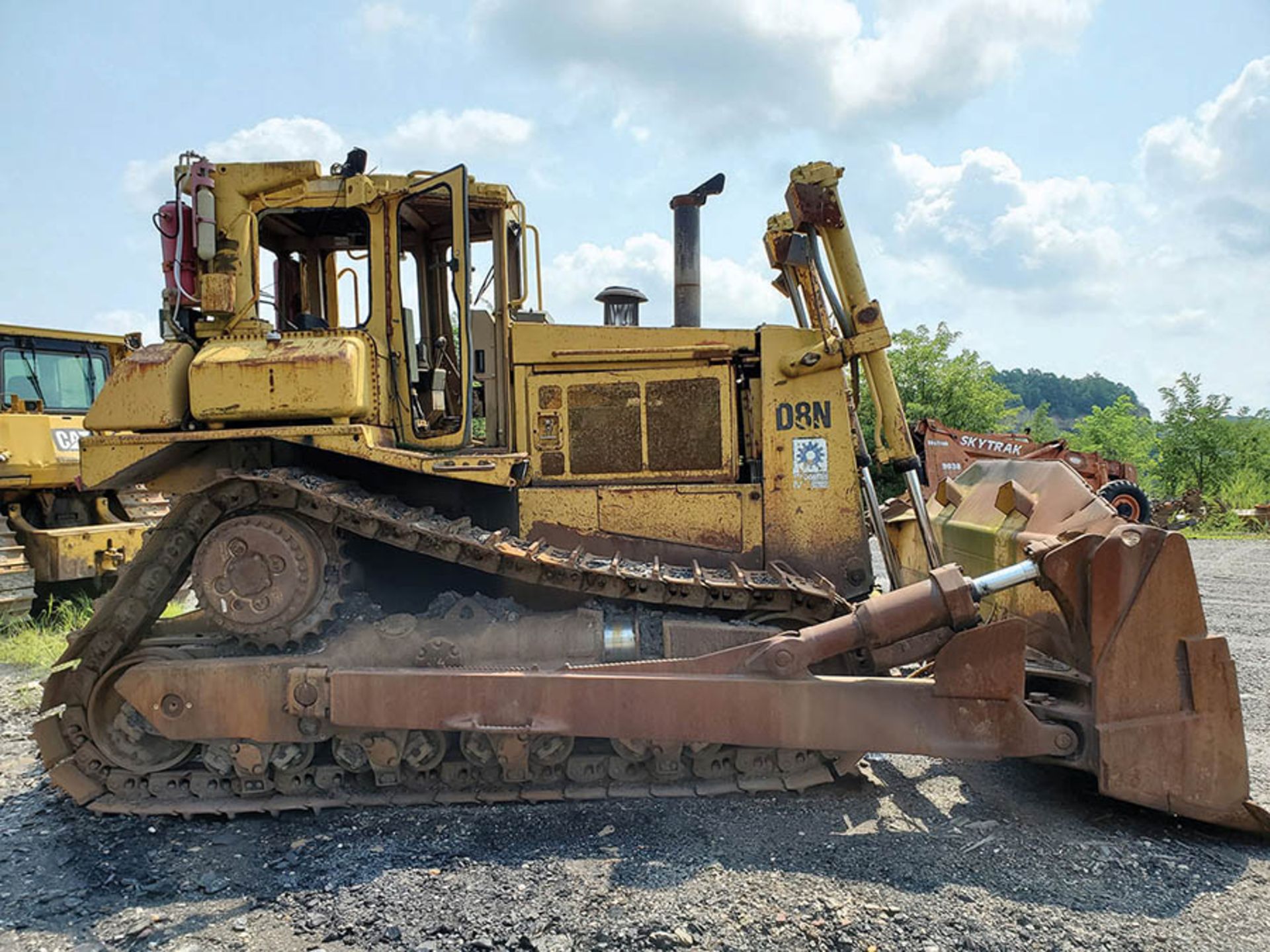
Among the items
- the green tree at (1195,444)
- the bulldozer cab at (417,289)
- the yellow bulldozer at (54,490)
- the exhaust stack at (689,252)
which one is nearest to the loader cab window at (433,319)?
the bulldozer cab at (417,289)

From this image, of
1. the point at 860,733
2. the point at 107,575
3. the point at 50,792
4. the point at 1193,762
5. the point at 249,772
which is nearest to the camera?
the point at 1193,762

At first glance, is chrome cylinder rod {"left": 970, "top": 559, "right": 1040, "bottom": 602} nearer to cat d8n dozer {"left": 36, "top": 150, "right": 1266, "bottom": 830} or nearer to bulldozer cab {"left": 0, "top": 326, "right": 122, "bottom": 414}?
cat d8n dozer {"left": 36, "top": 150, "right": 1266, "bottom": 830}

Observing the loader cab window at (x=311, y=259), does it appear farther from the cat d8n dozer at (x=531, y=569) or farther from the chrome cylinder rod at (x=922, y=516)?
the chrome cylinder rod at (x=922, y=516)

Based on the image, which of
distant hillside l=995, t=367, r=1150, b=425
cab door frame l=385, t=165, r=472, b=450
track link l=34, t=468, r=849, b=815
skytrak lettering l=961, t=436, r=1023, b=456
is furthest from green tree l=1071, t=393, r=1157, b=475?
distant hillside l=995, t=367, r=1150, b=425

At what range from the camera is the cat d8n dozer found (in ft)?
13.1

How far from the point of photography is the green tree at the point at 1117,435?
4194 centimetres

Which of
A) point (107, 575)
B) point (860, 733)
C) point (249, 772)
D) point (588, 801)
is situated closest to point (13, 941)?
point (249, 772)

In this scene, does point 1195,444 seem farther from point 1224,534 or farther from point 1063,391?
point 1063,391

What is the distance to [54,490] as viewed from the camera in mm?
9656

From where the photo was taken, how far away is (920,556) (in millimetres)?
5871

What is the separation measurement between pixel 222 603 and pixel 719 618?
2.58m

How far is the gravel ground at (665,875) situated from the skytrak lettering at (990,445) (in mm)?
10825

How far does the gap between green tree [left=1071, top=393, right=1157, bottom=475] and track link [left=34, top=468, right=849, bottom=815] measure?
4201cm

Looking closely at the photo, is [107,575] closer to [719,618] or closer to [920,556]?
[719,618]
